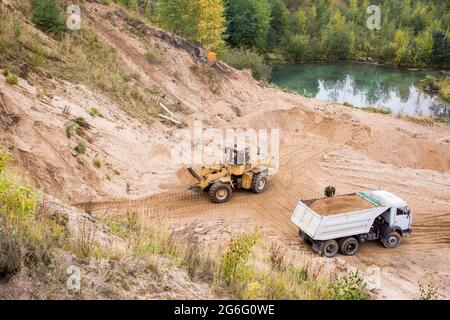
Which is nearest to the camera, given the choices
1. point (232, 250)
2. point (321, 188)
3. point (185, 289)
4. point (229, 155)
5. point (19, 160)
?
point (185, 289)

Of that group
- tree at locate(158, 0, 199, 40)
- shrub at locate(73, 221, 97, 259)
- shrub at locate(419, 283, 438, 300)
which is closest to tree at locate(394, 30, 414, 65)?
tree at locate(158, 0, 199, 40)

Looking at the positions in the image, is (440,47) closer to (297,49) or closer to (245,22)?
(297,49)

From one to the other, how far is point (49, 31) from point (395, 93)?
38.2 m

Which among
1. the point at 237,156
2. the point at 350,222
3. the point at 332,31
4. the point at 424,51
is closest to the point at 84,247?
the point at 350,222

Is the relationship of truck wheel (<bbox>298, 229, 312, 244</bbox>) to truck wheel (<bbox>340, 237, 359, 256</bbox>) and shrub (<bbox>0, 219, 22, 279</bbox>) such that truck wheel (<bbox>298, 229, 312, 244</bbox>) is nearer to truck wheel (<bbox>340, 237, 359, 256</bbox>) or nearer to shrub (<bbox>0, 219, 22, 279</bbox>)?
truck wheel (<bbox>340, 237, 359, 256</bbox>)

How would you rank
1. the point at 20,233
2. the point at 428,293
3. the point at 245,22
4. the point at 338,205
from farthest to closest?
the point at 245,22, the point at 338,205, the point at 428,293, the point at 20,233

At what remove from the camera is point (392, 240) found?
49.1ft

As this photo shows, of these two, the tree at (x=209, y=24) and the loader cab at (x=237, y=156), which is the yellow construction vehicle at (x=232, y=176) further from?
the tree at (x=209, y=24)

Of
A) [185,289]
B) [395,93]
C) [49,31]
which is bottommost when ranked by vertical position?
[395,93]

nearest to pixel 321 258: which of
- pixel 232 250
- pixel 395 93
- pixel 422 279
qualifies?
pixel 422 279

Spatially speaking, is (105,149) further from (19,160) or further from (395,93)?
(395,93)

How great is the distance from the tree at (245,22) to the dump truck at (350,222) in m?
48.9

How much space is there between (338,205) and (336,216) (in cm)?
80

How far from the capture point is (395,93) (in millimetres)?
50500
